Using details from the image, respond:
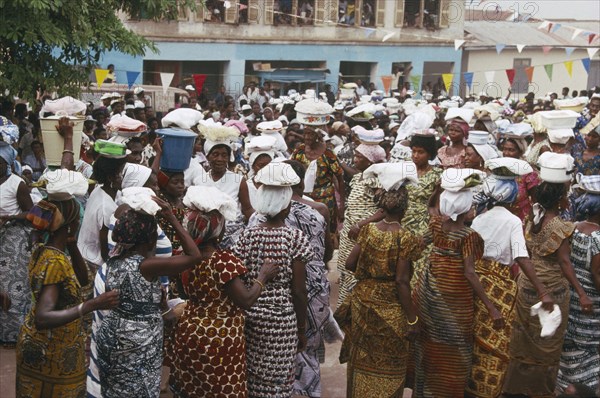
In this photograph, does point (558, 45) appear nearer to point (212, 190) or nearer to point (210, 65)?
point (210, 65)

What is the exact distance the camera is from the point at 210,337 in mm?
4742

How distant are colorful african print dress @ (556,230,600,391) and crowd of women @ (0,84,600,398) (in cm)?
1

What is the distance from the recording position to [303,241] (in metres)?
5.12

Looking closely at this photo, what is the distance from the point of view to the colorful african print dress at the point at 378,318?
532 centimetres

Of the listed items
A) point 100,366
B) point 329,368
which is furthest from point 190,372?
point 329,368

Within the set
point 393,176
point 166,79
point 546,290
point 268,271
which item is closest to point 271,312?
point 268,271

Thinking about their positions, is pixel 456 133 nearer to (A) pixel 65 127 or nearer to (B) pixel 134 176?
(B) pixel 134 176

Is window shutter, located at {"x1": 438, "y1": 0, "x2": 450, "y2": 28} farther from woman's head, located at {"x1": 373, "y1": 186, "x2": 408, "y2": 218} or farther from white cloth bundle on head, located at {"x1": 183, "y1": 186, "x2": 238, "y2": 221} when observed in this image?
white cloth bundle on head, located at {"x1": 183, "y1": 186, "x2": 238, "y2": 221}

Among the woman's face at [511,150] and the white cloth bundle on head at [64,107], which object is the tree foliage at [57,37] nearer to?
the white cloth bundle on head at [64,107]

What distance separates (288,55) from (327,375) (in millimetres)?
24528

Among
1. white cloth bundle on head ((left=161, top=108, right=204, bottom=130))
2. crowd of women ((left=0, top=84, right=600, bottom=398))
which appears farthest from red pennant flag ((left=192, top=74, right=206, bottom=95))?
crowd of women ((left=0, top=84, right=600, bottom=398))

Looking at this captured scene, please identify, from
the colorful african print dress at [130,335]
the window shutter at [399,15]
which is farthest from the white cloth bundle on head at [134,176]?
the window shutter at [399,15]

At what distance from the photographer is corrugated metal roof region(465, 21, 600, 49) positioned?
36094 millimetres

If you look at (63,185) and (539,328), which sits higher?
(63,185)
